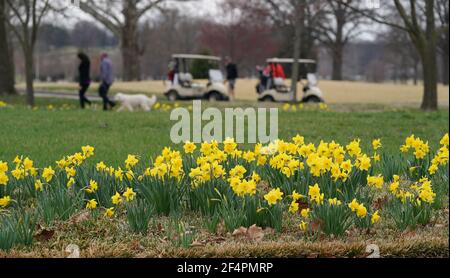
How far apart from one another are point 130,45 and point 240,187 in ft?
98.2

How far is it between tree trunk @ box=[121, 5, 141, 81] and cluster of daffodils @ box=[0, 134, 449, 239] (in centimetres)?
2380

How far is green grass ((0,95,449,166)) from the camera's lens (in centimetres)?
689

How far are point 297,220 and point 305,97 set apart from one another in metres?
17.2

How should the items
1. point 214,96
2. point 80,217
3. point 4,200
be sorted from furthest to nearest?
1. point 214,96
2. point 4,200
3. point 80,217

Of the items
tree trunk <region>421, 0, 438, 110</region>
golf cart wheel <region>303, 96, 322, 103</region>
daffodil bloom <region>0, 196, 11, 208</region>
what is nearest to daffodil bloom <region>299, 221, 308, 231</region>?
daffodil bloom <region>0, 196, 11, 208</region>

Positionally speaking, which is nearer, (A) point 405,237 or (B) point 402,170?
(A) point 405,237

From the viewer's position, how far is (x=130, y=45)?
108ft

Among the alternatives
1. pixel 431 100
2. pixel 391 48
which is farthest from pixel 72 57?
pixel 431 100

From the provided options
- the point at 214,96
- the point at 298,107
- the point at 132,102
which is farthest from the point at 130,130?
the point at 214,96

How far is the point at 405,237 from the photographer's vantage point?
366cm

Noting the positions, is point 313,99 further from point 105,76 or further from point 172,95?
point 105,76

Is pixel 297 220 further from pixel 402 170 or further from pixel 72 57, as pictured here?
pixel 72 57

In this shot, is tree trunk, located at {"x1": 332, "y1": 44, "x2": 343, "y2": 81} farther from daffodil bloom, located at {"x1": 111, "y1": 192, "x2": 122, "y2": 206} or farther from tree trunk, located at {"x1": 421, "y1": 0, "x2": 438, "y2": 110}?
daffodil bloom, located at {"x1": 111, "y1": 192, "x2": 122, "y2": 206}
